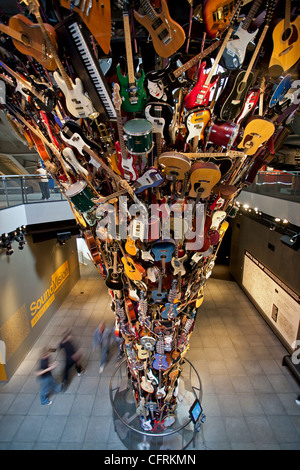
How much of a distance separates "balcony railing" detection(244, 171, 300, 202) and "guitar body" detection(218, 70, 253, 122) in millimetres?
3950

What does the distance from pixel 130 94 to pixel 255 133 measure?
1.02m

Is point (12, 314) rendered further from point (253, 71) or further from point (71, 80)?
point (253, 71)

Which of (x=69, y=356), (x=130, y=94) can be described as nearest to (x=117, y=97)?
(x=130, y=94)

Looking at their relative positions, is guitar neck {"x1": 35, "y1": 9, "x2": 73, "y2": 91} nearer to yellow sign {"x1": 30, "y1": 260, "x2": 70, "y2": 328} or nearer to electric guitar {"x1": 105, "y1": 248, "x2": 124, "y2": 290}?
electric guitar {"x1": 105, "y1": 248, "x2": 124, "y2": 290}

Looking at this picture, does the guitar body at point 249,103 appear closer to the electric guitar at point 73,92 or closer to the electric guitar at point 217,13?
the electric guitar at point 217,13

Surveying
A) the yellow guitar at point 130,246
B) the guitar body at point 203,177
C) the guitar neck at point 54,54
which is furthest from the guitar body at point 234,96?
the yellow guitar at point 130,246

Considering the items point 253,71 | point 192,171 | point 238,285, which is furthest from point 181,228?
point 238,285

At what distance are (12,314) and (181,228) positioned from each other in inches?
192

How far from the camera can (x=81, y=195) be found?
6.89ft

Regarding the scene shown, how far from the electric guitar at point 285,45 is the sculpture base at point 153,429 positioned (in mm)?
4850

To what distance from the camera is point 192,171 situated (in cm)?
184

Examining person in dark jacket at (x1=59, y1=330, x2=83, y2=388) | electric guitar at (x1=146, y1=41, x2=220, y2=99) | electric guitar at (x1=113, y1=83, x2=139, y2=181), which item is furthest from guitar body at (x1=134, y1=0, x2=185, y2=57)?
person in dark jacket at (x1=59, y1=330, x2=83, y2=388)

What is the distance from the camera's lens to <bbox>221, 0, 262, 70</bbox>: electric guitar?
1.50 metres

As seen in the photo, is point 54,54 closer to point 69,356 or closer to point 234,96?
point 234,96
